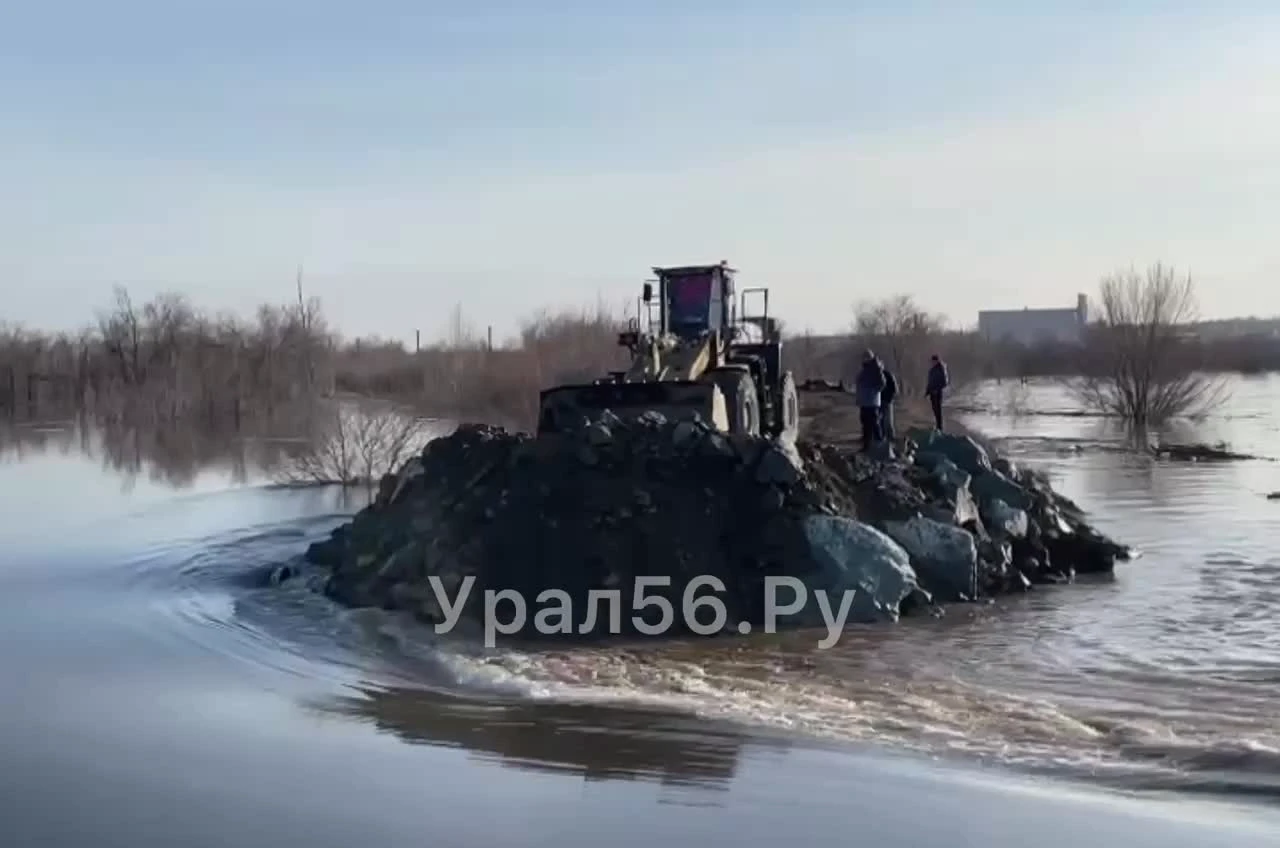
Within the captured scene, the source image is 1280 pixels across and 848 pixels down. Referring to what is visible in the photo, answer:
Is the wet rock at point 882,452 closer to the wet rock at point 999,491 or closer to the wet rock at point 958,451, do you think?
the wet rock at point 958,451

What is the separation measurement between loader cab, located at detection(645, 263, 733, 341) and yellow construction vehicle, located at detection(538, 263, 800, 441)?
0.05 ft

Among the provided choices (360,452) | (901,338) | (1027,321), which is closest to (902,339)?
(901,338)

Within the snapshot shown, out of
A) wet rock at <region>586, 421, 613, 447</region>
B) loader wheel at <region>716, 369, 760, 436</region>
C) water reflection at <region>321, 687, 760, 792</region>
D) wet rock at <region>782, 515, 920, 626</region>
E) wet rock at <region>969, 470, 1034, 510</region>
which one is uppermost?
loader wheel at <region>716, 369, 760, 436</region>

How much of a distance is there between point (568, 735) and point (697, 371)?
10.00 m

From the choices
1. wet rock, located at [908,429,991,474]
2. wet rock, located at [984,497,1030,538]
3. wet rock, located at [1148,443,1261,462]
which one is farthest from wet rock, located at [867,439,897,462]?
wet rock, located at [1148,443,1261,462]

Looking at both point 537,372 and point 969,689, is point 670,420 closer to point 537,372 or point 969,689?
point 969,689

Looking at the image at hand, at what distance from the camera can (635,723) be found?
10.0 m

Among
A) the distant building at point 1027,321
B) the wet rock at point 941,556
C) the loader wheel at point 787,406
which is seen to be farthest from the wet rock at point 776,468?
the distant building at point 1027,321

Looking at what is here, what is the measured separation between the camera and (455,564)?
47.3ft

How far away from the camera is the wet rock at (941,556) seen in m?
15.6

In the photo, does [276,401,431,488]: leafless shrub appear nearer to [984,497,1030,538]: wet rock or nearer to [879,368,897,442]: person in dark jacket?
[879,368,897,442]: person in dark jacket

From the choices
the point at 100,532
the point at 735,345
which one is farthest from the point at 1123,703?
the point at 100,532

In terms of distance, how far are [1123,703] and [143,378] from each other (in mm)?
71028

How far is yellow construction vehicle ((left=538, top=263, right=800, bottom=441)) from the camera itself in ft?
58.0
